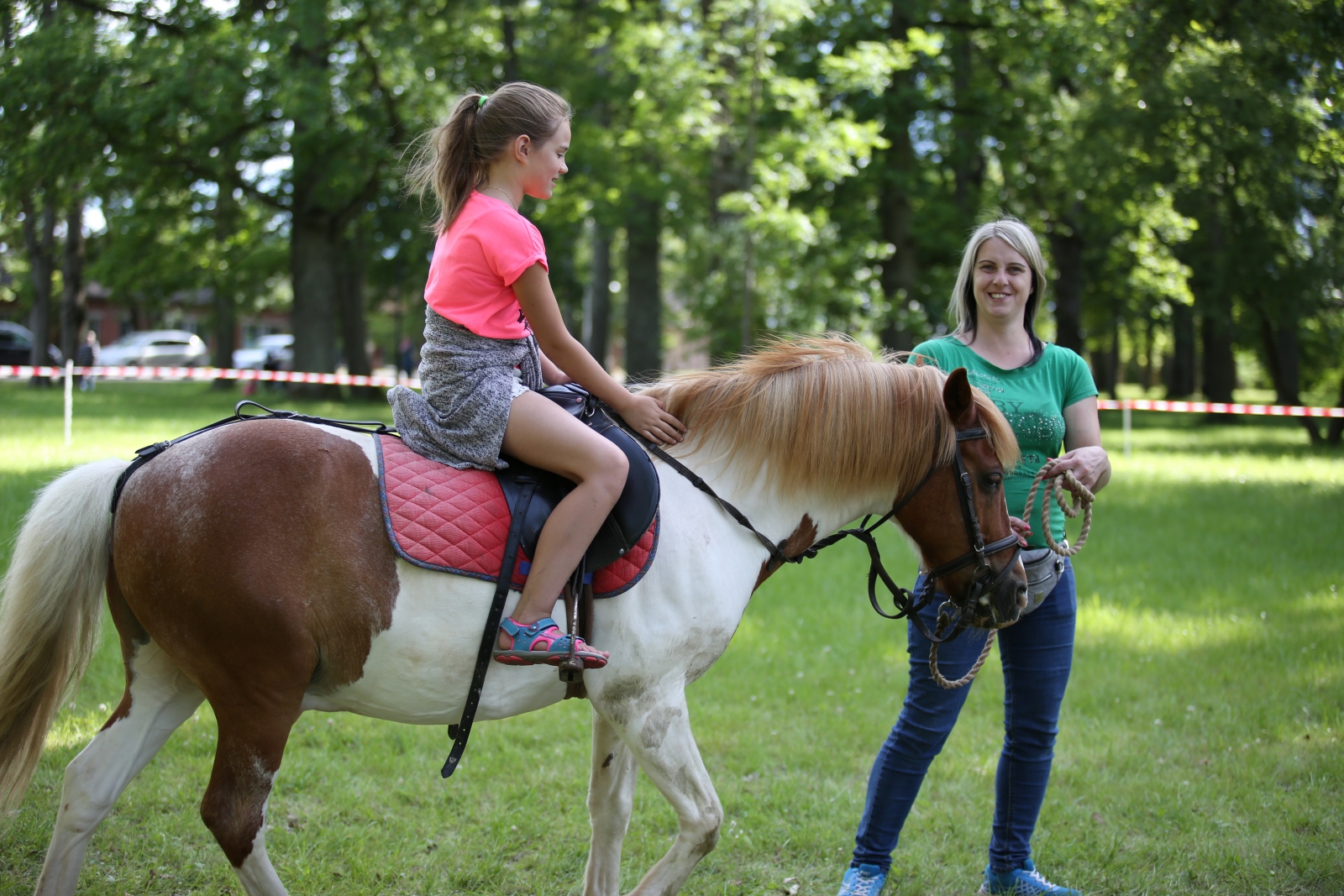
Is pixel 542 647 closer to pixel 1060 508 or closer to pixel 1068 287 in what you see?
pixel 1060 508

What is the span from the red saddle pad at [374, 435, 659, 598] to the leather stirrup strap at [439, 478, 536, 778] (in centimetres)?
2

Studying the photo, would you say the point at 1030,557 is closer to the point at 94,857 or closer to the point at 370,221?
the point at 94,857

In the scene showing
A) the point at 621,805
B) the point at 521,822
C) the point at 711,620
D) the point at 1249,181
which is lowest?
the point at 521,822

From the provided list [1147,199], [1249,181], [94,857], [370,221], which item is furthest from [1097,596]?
[370,221]

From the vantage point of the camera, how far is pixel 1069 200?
21.0 m

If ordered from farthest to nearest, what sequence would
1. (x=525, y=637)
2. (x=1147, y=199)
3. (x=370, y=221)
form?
(x=370, y=221)
(x=1147, y=199)
(x=525, y=637)

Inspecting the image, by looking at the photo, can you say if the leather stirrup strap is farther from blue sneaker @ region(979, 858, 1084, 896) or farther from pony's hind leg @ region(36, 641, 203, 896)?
blue sneaker @ region(979, 858, 1084, 896)

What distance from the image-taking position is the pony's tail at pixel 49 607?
8.74 ft

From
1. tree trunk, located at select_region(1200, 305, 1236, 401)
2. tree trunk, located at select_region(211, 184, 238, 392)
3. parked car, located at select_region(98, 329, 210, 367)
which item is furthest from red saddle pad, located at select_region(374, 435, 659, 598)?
parked car, located at select_region(98, 329, 210, 367)

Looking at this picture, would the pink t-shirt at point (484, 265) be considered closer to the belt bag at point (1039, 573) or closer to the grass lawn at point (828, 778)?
the belt bag at point (1039, 573)

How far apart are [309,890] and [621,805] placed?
4.27 ft

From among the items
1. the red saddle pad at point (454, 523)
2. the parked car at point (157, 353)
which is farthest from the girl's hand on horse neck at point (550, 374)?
the parked car at point (157, 353)

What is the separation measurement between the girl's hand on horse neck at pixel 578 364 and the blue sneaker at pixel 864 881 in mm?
1797

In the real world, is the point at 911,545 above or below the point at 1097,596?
above
